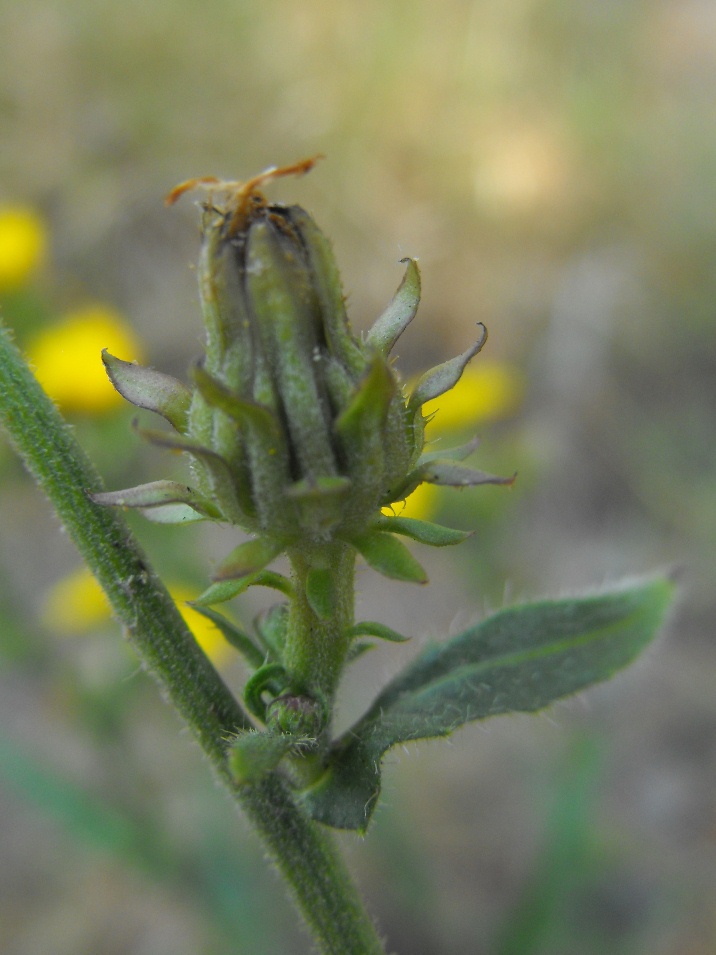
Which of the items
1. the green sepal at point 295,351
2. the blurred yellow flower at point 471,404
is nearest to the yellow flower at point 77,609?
the blurred yellow flower at point 471,404

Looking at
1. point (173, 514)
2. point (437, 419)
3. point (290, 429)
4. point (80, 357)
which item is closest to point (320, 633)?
point (173, 514)

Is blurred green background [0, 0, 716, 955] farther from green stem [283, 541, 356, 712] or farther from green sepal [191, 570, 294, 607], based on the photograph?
green sepal [191, 570, 294, 607]

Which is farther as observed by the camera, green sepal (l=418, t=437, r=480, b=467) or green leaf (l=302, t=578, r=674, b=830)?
green leaf (l=302, t=578, r=674, b=830)

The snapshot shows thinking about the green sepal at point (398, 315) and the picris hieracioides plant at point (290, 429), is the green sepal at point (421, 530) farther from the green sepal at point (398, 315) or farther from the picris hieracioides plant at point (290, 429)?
the green sepal at point (398, 315)

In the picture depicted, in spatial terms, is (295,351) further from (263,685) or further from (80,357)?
(80,357)

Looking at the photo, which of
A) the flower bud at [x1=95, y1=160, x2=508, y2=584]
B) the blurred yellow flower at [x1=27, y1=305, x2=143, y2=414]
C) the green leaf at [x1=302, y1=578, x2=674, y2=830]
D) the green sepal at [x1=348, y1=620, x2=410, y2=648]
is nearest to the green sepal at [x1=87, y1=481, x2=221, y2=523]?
the flower bud at [x1=95, y1=160, x2=508, y2=584]

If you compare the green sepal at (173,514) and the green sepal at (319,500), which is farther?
the green sepal at (173,514)
